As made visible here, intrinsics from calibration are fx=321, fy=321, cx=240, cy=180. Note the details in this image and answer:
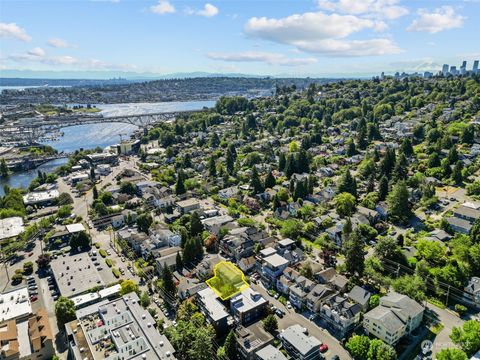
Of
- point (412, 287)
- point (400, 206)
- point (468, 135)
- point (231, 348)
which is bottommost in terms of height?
point (231, 348)

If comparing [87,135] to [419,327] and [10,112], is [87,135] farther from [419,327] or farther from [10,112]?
[419,327]

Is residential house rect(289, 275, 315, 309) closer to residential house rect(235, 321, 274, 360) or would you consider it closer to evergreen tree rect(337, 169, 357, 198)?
residential house rect(235, 321, 274, 360)

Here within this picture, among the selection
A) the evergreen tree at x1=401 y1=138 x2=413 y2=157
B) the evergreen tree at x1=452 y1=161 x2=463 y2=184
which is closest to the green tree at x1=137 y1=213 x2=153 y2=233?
the evergreen tree at x1=452 y1=161 x2=463 y2=184

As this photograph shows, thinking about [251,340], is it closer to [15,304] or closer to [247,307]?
[247,307]

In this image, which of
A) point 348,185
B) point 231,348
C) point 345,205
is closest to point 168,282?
point 231,348

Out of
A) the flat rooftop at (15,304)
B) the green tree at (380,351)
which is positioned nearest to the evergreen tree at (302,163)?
the green tree at (380,351)
